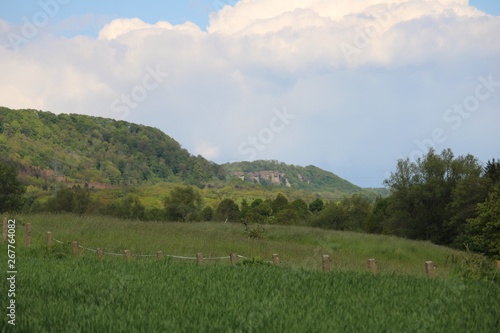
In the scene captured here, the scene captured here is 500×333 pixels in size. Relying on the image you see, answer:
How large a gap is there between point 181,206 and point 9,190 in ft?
110

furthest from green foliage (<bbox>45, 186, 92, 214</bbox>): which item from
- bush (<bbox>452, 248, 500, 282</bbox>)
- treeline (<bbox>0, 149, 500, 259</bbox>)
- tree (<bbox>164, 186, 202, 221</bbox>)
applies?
bush (<bbox>452, 248, 500, 282</bbox>)

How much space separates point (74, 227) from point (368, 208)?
3670 inches

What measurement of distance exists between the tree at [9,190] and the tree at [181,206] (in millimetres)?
30793

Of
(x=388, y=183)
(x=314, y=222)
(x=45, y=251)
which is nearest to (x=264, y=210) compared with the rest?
(x=314, y=222)

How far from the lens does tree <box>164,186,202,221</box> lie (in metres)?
108

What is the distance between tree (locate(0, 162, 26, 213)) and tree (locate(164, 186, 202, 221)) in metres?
30.8

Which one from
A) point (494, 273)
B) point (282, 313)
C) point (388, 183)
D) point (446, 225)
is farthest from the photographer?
point (388, 183)

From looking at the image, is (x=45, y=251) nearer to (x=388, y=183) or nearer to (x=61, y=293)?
(x=61, y=293)

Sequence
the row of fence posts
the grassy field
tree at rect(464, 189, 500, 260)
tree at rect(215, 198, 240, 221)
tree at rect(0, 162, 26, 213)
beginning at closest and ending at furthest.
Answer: the row of fence posts
the grassy field
tree at rect(464, 189, 500, 260)
tree at rect(0, 162, 26, 213)
tree at rect(215, 198, 240, 221)

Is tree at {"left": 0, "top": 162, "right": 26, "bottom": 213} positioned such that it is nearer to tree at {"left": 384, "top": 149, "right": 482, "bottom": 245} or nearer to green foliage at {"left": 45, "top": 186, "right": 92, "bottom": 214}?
green foliage at {"left": 45, "top": 186, "right": 92, "bottom": 214}

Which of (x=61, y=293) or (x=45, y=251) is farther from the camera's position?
(x=45, y=251)

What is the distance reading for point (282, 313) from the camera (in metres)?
9.37

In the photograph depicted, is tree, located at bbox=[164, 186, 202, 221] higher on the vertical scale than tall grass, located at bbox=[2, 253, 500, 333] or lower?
higher

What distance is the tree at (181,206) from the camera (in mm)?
108312
